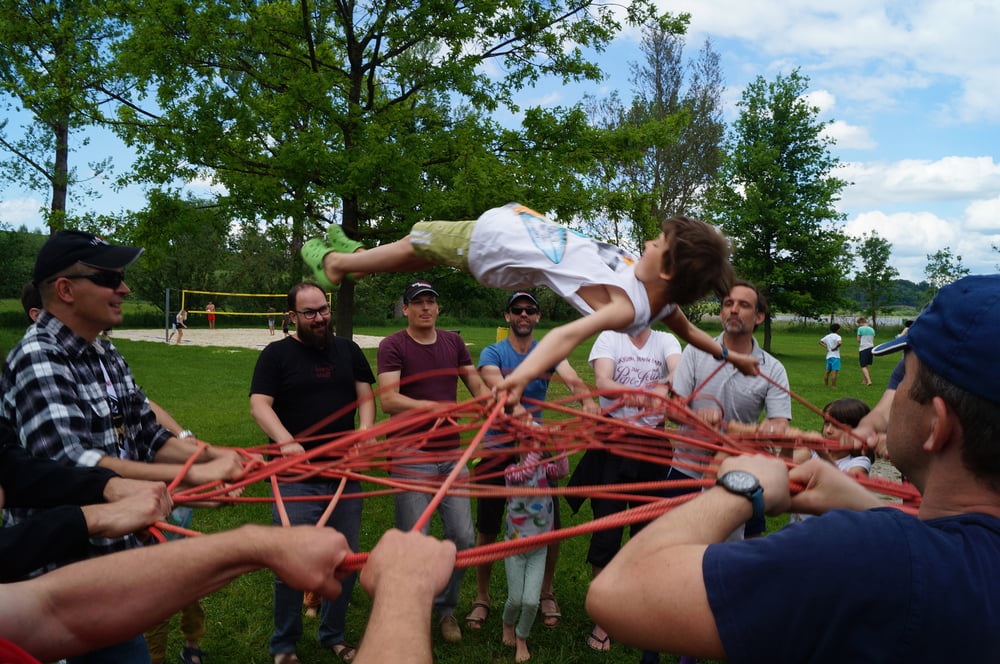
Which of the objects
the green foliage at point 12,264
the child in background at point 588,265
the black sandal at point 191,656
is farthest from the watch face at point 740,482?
the green foliage at point 12,264

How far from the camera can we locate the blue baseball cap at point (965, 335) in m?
1.13

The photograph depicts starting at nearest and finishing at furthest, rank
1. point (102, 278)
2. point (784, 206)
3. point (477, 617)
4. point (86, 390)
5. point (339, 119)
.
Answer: point (86, 390)
point (102, 278)
point (477, 617)
point (339, 119)
point (784, 206)

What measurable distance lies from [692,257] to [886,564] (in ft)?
5.98

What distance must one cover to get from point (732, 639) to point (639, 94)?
2279 cm

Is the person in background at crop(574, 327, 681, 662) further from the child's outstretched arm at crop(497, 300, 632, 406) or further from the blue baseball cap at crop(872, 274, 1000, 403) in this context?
the blue baseball cap at crop(872, 274, 1000, 403)

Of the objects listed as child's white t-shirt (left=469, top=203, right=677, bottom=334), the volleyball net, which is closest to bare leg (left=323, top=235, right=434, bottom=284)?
child's white t-shirt (left=469, top=203, right=677, bottom=334)

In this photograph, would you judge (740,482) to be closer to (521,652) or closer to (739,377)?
(739,377)

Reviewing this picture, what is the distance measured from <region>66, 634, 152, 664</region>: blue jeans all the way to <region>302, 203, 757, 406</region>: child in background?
1.71m

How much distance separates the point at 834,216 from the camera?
2625 cm

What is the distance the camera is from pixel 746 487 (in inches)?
52.8

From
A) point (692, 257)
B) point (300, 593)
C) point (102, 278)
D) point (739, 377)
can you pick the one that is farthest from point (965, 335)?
point (300, 593)

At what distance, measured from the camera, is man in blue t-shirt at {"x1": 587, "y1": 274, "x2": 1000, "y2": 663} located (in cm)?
107

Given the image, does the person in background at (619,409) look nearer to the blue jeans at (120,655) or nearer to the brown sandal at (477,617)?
the brown sandal at (477,617)

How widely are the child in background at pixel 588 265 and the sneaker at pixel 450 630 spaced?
226 cm
